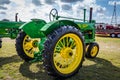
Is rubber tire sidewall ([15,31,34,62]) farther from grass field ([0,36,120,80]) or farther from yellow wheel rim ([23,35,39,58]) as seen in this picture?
grass field ([0,36,120,80])

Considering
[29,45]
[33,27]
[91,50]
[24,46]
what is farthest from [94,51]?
[33,27]

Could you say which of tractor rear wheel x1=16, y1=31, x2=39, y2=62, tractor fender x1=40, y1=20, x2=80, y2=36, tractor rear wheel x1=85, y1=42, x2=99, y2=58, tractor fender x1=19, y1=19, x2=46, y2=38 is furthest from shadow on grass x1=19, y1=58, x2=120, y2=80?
tractor rear wheel x1=85, y1=42, x2=99, y2=58

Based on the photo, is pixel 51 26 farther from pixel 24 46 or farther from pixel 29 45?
pixel 29 45

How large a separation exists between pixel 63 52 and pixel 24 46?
202 cm

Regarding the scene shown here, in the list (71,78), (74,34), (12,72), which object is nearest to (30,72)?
(12,72)

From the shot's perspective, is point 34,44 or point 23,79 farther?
point 34,44

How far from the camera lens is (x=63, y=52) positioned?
19.2 ft

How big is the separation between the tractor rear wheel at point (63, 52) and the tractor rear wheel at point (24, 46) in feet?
4.25

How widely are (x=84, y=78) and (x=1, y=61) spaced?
3477 mm

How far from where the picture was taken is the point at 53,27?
17.9 feet

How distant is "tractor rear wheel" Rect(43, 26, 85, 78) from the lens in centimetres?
499

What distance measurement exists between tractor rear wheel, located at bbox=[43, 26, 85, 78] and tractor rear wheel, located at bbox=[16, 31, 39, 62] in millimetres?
1294

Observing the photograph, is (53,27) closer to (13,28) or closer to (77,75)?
(77,75)

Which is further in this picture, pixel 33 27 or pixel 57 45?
pixel 33 27
